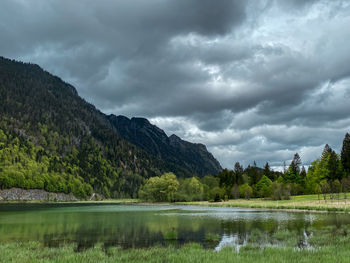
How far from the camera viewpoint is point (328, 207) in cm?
7706

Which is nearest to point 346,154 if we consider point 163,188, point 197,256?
point 163,188

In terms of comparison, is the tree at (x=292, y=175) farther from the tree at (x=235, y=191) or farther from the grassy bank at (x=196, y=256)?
the grassy bank at (x=196, y=256)

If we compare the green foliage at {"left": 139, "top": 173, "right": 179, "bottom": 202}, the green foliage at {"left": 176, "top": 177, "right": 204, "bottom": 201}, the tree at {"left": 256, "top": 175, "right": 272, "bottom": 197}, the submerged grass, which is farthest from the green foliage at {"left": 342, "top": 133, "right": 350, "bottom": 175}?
the submerged grass

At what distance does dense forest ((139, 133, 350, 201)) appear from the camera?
14525 cm

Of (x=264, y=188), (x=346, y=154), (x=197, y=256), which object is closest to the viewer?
(x=197, y=256)

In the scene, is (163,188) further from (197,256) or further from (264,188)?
Result: (197,256)

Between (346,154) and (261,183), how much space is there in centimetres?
4341

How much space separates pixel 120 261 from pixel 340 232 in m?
29.0

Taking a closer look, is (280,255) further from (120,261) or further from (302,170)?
(302,170)

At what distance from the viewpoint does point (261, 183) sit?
542 feet

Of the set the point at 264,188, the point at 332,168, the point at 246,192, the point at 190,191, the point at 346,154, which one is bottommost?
the point at 246,192

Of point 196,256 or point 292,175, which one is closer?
point 196,256

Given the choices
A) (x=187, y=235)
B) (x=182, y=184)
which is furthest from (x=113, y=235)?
(x=182, y=184)

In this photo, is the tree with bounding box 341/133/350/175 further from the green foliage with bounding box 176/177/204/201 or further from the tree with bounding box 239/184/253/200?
the green foliage with bounding box 176/177/204/201
